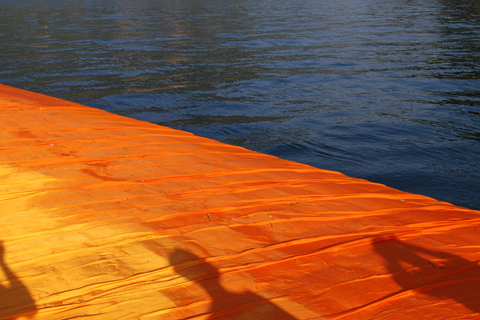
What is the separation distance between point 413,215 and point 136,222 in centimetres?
252

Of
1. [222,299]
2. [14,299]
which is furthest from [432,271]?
[14,299]

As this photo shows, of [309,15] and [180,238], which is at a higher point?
[309,15]

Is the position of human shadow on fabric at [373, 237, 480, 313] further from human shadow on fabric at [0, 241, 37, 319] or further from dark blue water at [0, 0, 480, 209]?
dark blue water at [0, 0, 480, 209]

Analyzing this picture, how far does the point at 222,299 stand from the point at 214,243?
0.62m

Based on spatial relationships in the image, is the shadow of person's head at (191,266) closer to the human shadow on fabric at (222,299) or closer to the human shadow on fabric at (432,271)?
the human shadow on fabric at (222,299)

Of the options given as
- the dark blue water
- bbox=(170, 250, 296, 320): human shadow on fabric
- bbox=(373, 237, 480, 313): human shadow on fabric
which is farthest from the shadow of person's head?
the dark blue water

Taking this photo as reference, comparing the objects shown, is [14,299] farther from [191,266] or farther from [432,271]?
[432,271]

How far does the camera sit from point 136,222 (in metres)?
3.33

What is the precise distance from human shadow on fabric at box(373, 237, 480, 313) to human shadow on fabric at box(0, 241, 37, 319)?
7.70 feet

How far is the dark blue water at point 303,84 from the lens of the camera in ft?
25.0

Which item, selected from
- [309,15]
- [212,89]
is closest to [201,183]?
[212,89]

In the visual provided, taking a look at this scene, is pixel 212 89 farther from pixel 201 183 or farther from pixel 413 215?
pixel 413 215

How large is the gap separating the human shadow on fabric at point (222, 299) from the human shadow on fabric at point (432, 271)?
95cm

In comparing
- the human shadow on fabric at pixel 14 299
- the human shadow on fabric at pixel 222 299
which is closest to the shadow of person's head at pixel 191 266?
the human shadow on fabric at pixel 222 299
